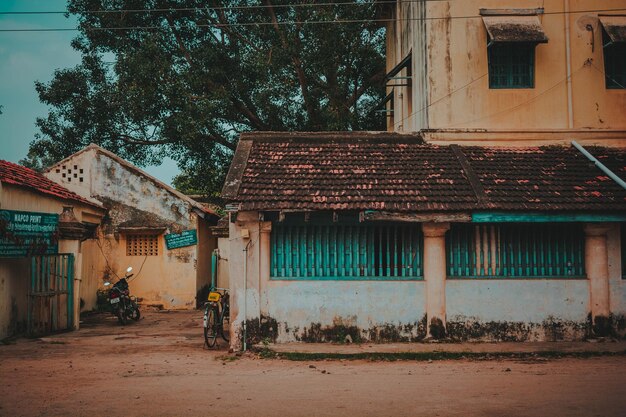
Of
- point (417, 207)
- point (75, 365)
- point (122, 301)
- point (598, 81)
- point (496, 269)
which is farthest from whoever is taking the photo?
point (122, 301)

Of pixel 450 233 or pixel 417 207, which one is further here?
pixel 450 233

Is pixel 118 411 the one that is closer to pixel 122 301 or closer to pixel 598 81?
pixel 122 301

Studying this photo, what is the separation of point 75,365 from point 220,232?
6.60m

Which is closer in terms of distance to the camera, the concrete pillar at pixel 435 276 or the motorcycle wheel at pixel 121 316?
the concrete pillar at pixel 435 276

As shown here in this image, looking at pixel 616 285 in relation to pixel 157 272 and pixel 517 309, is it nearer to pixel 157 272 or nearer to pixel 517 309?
pixel 517 309

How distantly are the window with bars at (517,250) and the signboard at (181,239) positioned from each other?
9592 mm

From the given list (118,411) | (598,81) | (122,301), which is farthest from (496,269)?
(122,301)

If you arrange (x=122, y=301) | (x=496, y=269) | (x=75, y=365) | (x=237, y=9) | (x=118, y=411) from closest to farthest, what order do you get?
(x=118, y=411) → (x=75, y=365) → (x=496, y=269) → (x=122, y=301) → (x=237, y=9)

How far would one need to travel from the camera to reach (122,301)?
14.9 metres

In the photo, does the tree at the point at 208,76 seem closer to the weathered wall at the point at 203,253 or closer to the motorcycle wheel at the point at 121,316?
the weathered wall at the point at 203,253

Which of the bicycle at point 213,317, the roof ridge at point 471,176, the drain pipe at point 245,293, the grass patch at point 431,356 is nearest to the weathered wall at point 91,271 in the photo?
the bicycle at point 213,317

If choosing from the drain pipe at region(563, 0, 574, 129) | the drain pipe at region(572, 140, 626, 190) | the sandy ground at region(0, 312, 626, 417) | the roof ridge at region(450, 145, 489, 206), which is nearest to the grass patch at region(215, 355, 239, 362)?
the sandy ground at region(0, 312, 626, 417)

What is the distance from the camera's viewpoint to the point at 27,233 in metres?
11.9

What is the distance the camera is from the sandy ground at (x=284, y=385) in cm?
648
